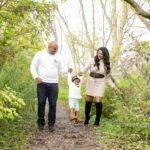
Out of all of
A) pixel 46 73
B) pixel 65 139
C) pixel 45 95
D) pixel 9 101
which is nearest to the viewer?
pixel 9 101

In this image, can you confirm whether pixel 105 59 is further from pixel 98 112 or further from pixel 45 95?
pixel 45 95

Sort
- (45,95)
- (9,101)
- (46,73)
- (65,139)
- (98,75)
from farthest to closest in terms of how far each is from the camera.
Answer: (98,75) → (45,95) → (46,73) → (65,139) → (9,101)

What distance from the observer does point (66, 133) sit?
860cm

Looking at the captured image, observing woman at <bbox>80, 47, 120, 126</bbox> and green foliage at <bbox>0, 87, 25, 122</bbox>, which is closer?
green foliage at <bbox>0, 87, 25, 122</bbox>

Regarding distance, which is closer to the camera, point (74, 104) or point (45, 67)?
point (45, 67)

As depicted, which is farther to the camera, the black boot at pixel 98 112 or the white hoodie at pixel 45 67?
the black boot at pixel 98 112

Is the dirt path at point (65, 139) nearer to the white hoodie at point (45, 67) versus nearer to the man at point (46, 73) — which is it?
the man at point (46, 73)

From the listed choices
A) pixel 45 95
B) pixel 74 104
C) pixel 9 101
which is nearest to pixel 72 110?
pixel 74 104

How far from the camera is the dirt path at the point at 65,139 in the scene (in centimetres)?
730

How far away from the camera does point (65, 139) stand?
7.96 m

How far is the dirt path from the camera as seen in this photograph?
730 cm

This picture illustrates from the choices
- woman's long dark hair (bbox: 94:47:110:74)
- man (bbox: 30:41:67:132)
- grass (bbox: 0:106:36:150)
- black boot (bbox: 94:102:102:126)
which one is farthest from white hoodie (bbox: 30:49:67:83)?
black boot (bbox: 94:102:102:126)

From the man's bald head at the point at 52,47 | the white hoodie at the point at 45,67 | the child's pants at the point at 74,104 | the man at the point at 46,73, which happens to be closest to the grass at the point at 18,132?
the man at the point at 46,73

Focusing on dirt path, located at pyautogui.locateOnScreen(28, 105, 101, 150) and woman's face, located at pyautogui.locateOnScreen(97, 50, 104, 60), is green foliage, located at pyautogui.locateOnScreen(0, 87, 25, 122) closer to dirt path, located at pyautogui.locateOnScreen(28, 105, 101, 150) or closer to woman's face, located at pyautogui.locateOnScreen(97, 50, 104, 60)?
dirt path, located at pyautogui.locateOnScreen(28, 105, 101, 150)
